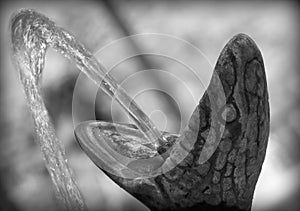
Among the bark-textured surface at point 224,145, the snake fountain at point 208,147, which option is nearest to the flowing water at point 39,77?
the snake fountain at point 208,147

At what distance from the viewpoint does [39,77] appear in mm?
1566

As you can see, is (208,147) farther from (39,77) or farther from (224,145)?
(39,77)

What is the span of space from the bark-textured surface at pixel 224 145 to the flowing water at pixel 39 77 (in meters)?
0.20

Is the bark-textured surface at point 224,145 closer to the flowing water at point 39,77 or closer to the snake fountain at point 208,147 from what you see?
the snake fountain at point 208,147

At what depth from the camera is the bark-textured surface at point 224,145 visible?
1036 mm

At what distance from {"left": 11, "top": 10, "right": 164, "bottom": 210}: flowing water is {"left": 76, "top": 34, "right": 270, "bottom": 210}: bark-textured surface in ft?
0.66

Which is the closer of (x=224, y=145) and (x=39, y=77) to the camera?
(x=224, y=145)

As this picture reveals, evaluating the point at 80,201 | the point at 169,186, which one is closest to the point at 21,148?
the point at 80,201

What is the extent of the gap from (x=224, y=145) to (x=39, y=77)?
67 centimetres

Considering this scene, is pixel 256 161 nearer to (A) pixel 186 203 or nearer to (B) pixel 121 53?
(A) pixel 186 203

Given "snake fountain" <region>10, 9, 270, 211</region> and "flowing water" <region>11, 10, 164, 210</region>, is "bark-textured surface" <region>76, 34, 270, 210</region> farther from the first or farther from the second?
"flowing water" <region>11, 10, 164, 210</region>

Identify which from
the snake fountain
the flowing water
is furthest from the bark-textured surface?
the flowing water

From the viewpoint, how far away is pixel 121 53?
4.24 meters

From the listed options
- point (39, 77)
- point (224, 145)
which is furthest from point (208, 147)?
point (39, 77)
